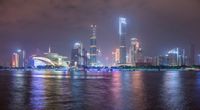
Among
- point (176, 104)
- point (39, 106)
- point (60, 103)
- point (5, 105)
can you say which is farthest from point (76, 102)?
point (176, 104)

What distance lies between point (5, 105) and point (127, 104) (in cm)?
1258

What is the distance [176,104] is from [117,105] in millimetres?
6609

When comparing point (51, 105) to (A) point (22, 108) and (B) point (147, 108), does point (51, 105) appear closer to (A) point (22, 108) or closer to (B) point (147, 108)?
(A) point (22, 108)

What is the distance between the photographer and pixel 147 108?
1469 inches

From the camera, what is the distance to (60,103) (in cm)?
4053

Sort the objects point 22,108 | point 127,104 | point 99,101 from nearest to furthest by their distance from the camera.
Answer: point 22,108
point 127,104
point 99,101

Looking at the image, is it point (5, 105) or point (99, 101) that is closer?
point (5, 105)

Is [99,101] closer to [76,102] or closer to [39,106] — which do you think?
[76,102]

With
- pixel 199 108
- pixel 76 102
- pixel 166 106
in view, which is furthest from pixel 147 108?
pixel 76 102

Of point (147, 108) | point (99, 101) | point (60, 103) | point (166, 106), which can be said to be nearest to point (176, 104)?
point (166, 106)

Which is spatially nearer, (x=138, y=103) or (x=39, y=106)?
(x=39, y=106)

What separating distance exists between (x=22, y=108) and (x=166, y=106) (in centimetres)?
1439

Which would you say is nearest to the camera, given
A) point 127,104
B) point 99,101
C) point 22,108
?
point 22,108

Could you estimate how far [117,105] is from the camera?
3928 cm
